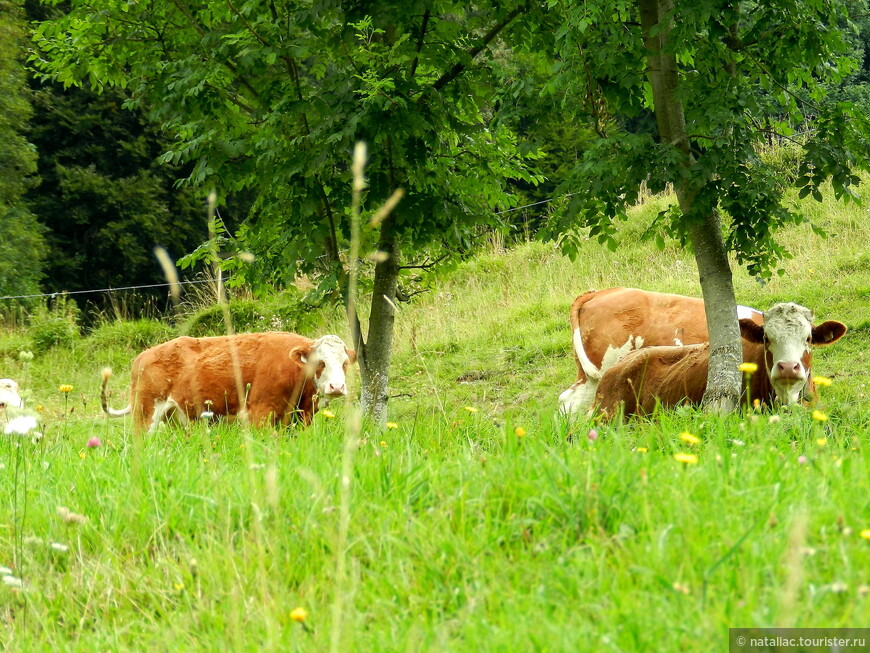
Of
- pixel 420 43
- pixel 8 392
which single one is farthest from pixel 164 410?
pixel 420 43

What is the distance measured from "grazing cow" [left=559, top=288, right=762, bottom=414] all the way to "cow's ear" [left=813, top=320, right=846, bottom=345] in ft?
6.38

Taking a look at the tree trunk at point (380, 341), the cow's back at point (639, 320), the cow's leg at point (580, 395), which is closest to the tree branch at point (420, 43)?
the tree trunk at point (380, 341)

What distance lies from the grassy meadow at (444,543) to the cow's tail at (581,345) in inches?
119

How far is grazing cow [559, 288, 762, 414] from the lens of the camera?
8.41m

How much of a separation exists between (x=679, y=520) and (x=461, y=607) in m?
0.67

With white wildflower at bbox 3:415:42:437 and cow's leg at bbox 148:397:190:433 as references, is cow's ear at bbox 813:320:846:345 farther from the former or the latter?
cow's leg at bbox 148:397:190:433

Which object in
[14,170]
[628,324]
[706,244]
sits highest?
[14,170]

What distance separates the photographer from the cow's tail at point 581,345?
7863 mm

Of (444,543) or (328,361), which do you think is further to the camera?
(328,361)

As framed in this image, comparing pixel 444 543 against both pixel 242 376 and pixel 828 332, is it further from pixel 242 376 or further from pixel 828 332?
pixel 242 376

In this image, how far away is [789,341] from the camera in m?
6.06

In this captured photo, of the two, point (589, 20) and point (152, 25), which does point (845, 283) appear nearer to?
point (589, 20)

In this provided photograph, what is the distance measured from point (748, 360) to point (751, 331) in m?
0.20

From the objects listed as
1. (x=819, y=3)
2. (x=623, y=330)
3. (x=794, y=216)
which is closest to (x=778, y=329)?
(x=794, y=216)
